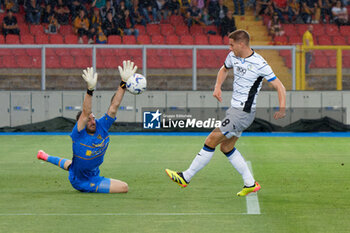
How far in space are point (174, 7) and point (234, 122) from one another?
2242cm

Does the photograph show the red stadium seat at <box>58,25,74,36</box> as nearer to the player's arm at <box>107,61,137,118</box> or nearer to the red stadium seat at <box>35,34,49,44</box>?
the red stadium seat at <box>35,34,49,44</box>

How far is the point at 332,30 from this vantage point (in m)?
31.5

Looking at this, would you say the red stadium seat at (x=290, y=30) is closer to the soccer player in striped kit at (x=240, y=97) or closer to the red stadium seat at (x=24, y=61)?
the red stadium seat at (x=24, y=61)

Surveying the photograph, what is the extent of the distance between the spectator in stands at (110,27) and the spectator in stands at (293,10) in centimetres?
808

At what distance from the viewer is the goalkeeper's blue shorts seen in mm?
9461

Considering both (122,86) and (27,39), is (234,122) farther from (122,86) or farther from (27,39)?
(27,39)

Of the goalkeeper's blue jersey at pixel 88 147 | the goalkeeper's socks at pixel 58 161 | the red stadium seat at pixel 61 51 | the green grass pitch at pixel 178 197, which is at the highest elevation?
the red stadium seat at pixel 61 51

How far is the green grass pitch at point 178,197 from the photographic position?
287 inches

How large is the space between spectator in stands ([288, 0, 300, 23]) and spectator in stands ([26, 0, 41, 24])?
10.9m

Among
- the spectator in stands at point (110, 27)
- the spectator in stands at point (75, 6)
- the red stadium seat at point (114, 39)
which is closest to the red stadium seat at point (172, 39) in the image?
the spectator in stands at point (110, 27)

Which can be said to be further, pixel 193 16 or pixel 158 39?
pixel 193 16

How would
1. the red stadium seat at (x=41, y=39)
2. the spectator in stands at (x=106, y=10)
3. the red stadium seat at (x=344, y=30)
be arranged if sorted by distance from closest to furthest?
the red stadium seat at (x=41, y=39) < the spectator in stands at (x=106, y=10) < the red stadium seat at (x=344, y=30)

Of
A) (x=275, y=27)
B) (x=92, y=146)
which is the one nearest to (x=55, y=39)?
(x=275, y=27)

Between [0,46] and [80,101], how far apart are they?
3115 millimetres
